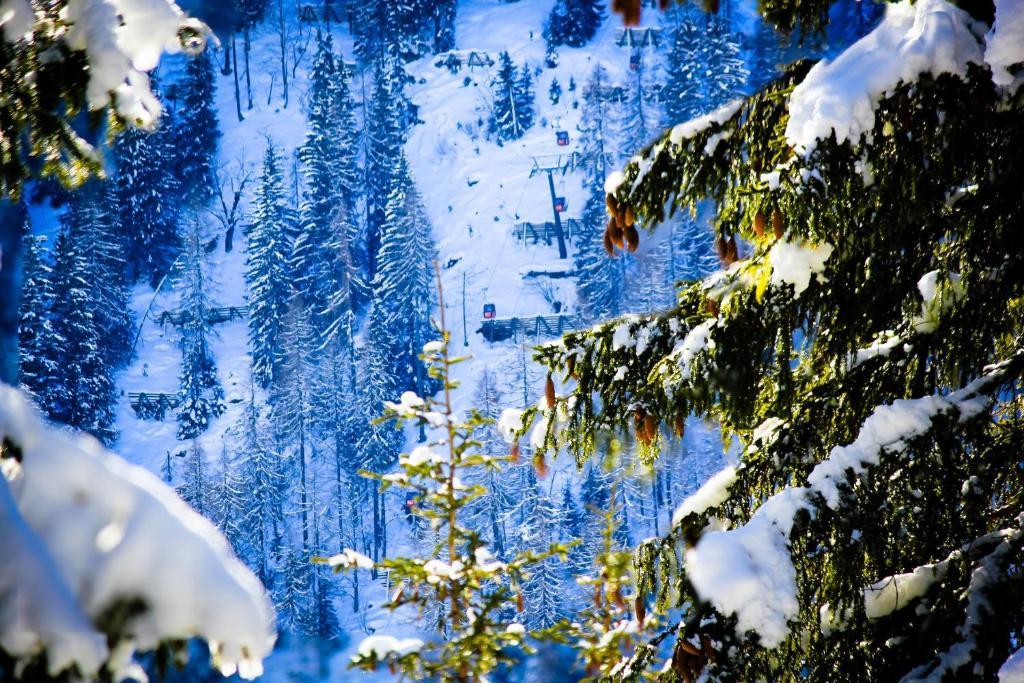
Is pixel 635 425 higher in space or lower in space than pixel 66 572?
lower

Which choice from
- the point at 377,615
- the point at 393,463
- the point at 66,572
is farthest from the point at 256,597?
the point at 393,463

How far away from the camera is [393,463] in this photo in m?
34.5

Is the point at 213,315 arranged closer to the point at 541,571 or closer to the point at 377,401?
the point at 377,401

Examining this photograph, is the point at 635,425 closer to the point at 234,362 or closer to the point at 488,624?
the point at 488,624

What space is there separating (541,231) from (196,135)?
22.7 meters

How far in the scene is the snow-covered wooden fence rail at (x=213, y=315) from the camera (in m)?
40.2

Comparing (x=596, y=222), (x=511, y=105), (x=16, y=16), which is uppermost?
(x=16, y=16)

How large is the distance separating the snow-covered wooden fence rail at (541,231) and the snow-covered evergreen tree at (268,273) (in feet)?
39.4

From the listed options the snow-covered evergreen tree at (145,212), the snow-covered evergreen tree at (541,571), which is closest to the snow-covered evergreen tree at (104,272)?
the snow-covered evergreen tree at (145,212)

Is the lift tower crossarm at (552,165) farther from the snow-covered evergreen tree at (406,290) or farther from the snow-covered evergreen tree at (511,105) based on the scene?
the snow-covered evergreen tree at (406,290)

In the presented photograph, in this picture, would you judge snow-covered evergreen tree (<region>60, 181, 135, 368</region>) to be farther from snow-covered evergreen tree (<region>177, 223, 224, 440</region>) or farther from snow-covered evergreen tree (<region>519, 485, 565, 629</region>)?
snow-covered evergreen tree (<region>519, 485, 565, 629</region>)

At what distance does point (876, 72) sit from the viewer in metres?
1.76

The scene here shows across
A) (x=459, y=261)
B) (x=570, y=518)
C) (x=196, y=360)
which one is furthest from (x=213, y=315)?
(x=570, y=518)

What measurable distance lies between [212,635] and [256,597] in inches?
1.7
